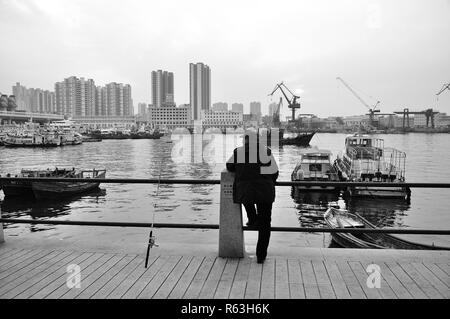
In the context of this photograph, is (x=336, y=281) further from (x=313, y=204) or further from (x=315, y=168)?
(x=315, y=168)

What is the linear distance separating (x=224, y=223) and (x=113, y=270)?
5.80ft

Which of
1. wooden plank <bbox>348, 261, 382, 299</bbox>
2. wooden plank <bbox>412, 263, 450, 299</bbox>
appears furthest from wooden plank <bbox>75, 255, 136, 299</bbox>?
wooden plank <bbox>412, 263, 450, 299</bbox>

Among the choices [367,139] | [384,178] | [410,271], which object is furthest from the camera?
[367,139]

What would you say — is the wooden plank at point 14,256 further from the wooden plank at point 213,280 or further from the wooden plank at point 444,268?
the wooden plank at point 444,268

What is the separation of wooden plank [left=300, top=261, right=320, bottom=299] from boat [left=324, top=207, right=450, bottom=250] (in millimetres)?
9029

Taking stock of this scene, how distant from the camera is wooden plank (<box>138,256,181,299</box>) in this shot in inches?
185

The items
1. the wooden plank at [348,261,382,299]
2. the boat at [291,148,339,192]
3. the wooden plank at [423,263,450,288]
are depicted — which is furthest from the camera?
the boat at [291,148,339,192]

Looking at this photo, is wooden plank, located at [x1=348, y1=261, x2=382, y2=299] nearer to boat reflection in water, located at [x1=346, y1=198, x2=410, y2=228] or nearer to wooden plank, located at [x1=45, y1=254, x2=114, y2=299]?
wooden plank, located at [x1=45, y1=254, x2=114, y2=299]

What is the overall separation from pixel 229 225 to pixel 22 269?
10.1 ft

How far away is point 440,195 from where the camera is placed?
130 ft

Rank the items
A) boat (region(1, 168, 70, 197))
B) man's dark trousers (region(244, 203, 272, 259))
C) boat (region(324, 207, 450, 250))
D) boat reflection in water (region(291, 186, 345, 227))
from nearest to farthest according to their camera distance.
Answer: man's dark trousers (region(244, 203, 272, 259)) < boat (region(324, 207, 450, 250)) < boat reflection in water (region(291, 186, 345, 227)) < boat (region(1, 168, 70, 197))

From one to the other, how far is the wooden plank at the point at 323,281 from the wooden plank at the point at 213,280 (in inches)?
51.6
